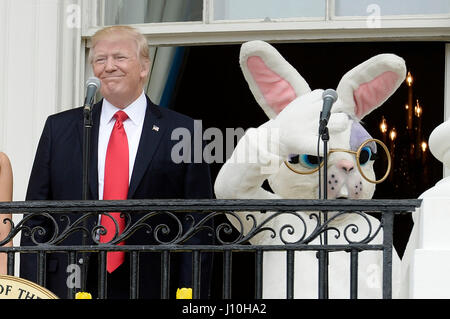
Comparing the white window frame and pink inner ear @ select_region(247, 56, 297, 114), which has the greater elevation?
the white window frame

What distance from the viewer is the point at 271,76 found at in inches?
244

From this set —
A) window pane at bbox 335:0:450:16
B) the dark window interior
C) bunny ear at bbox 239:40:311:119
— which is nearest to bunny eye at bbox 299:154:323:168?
bunny ear at bbox 239:40:311:119

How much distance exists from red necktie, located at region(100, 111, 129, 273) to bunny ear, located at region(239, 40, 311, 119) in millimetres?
705

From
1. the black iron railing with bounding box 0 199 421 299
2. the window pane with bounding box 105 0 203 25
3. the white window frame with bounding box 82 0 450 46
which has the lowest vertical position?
the black iron railing with bounding box 0 199 421 299

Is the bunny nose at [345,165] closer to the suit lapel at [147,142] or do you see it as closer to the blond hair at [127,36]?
the suit lapel at [147,142]

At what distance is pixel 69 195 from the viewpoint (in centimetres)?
586

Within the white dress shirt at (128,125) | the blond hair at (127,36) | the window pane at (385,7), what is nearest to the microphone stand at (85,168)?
A: the white dress shirt at (128,125)

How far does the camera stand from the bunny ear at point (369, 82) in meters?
6.04

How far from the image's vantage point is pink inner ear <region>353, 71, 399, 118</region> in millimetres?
6102

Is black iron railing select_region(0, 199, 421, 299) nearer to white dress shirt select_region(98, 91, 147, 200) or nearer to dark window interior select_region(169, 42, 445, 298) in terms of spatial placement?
white dress shirt select_region(98, 91, 147, 200)

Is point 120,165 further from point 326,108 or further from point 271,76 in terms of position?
point 326,108

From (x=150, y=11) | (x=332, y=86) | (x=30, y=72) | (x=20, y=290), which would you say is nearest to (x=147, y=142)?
(x=20, y=290)

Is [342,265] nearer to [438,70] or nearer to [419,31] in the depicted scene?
[419,31]

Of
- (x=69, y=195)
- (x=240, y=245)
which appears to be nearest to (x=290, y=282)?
(x=240, y=245)
